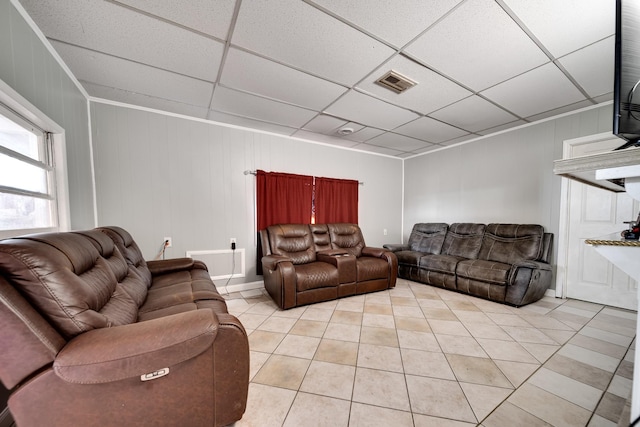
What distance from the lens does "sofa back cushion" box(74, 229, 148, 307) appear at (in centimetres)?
147

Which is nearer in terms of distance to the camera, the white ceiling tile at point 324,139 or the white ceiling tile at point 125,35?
the white ceiling tile at point 125,35

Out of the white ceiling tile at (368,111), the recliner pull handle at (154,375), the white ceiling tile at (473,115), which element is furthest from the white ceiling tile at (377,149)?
the recliner pull handle at (154,375)

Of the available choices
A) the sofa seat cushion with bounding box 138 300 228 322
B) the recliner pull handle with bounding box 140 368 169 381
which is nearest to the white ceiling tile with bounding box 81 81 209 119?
the sofa seat cushion with bounding box 138 300 228 322

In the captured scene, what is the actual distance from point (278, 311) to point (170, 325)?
1.75m

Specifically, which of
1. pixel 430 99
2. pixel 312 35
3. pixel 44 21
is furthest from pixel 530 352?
pixel 44 21

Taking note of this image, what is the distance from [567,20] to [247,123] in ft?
10.3

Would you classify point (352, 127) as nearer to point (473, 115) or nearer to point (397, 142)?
point (397, 142)

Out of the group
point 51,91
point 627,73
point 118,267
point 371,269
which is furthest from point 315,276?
point 51,91

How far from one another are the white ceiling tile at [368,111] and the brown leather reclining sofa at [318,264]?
1.67 m

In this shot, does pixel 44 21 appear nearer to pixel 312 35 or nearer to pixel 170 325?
pixel 312 35

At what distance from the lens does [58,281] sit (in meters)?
0.89

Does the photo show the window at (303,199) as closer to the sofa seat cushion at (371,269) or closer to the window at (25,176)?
the sofa seat cushion at (371,269)

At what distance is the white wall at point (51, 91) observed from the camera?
1.30 meters

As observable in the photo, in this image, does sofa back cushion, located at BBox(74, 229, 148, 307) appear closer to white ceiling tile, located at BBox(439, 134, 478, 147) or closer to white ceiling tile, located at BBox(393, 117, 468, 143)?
white ceiling tile, located at BBox(393, 117, 468, 143)
